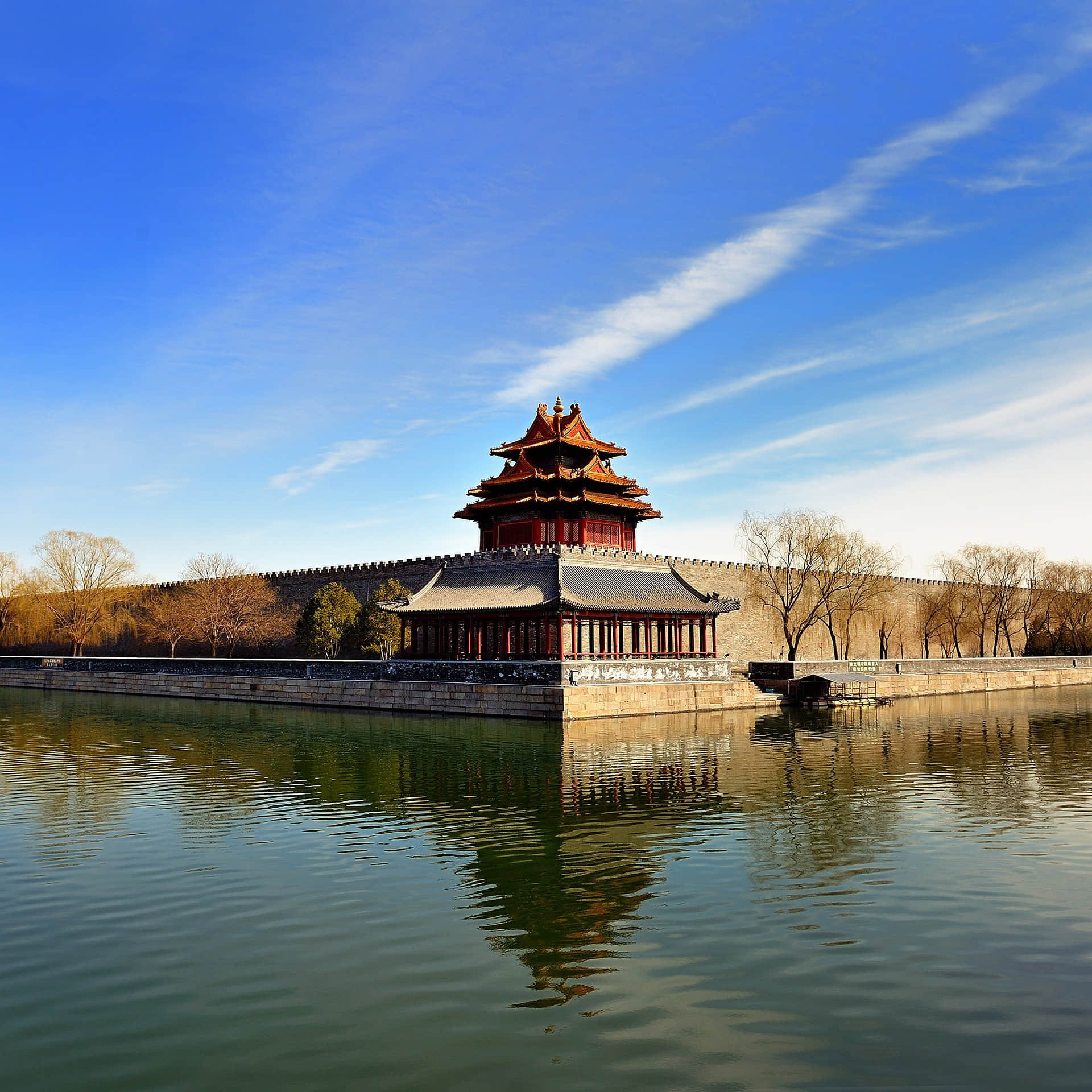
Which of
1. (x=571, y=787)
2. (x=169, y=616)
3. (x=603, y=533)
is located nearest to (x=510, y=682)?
(x=603, y=533)

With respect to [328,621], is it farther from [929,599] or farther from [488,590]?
[929,599]

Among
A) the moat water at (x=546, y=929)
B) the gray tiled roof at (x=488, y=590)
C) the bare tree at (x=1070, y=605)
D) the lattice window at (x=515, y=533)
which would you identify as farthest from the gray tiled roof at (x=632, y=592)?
the bare tree at (x=1070, y=605)

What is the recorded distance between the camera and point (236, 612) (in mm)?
49781

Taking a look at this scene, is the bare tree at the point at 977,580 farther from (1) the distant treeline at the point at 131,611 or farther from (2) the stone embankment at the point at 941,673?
(1) the distant treeline at the point at 131,611

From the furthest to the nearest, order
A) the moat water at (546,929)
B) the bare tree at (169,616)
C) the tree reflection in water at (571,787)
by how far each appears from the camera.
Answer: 1. the bare tree at (169,616)
2. the tree reflection in water at (571,787)
3. the moat water at (546,929)

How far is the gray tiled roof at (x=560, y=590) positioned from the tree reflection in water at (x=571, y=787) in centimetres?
491

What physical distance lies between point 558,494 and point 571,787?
22337 millimetres

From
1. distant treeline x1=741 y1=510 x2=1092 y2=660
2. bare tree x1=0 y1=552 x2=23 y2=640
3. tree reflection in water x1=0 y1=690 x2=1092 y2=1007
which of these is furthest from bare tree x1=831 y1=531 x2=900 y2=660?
bare tree x1=0 y1=552 x2=23 y2=640

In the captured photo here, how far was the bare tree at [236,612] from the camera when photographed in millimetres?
49438

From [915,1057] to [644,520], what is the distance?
120 ft

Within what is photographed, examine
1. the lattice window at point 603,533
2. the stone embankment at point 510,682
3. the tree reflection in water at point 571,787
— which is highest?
the lattice window at point 603,533

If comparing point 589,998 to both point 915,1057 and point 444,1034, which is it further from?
point 915,1057

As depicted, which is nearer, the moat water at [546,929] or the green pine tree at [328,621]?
the moat water at [546,929]

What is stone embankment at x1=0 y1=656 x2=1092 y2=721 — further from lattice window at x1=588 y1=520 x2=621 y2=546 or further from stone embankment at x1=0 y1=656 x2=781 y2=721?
lattice window at x1=588 y1=520 x2=621 y2=546
